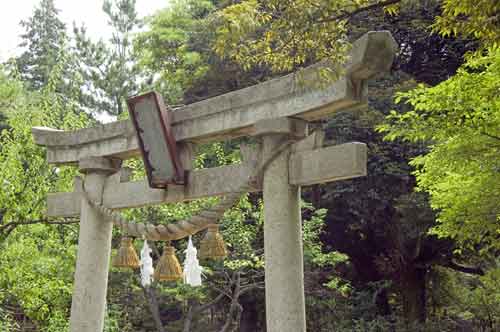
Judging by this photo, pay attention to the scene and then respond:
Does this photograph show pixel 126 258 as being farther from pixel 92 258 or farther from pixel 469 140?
pixel 469 140

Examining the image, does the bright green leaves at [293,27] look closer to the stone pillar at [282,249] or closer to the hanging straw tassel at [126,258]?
the stone pillar at [282,249]

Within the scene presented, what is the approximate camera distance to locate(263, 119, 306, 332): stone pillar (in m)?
4.42

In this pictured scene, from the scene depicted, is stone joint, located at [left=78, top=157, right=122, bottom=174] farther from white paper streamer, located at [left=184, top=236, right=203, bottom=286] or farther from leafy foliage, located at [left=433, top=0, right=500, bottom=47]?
leafy foliage, located at [left=433, top=0, right=500, bottom=47]

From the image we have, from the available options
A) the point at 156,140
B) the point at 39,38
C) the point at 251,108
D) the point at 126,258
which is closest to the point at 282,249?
the point at 251,108

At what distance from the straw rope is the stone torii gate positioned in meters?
0.05

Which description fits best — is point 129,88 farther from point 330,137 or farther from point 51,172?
point 51,172

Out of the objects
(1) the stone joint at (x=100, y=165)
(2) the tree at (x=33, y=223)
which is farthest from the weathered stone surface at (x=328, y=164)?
(2) the tree at (x=33, y=223)

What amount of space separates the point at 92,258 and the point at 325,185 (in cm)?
951

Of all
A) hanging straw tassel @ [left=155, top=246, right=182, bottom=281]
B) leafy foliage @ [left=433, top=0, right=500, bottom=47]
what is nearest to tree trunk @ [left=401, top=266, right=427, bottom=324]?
hanging straw tassel @ [left=155, top=246, right=182, bottom=281]

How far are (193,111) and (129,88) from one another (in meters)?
17.2

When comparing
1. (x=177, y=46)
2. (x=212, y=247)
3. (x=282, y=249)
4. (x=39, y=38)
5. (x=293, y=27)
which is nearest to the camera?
(x=293, y=27)

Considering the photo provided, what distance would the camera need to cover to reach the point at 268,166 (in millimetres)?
4691

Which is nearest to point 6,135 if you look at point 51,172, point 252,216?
point 51,172

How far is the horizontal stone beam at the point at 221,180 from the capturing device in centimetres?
426
